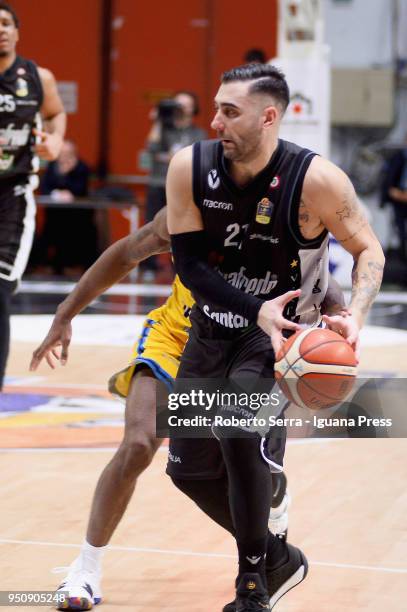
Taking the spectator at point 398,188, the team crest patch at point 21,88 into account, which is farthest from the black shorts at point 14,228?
the spectator at point 398,188

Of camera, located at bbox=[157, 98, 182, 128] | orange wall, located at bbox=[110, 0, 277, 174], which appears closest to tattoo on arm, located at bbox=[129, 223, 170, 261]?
camera, located at bbox=[157, 98, 182, 128]

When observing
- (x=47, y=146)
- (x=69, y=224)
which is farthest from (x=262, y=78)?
(x=69, y=224)

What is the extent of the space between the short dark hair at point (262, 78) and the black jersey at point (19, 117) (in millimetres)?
3101

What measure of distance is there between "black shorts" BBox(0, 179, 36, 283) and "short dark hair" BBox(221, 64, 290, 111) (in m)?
3.14

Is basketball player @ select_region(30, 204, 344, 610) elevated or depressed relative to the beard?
depressed

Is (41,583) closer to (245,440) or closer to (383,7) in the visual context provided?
(245,440)

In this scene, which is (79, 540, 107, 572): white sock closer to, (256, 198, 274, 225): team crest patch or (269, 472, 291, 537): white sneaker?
(269, 472, 291, 537): white sneaker

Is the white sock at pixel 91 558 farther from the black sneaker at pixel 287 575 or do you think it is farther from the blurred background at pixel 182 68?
the blurred background at pixel 182 68

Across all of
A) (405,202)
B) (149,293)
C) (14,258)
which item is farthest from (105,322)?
(405,202)

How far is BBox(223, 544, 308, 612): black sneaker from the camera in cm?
418

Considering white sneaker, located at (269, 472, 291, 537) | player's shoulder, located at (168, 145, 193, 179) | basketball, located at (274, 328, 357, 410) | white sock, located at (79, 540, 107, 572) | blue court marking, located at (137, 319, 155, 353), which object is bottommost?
white sock, located at (79, 540, 107, 572)

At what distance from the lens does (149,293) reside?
46.7ft

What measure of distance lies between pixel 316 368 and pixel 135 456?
31.4 inches

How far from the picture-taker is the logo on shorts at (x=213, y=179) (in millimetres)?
4031
